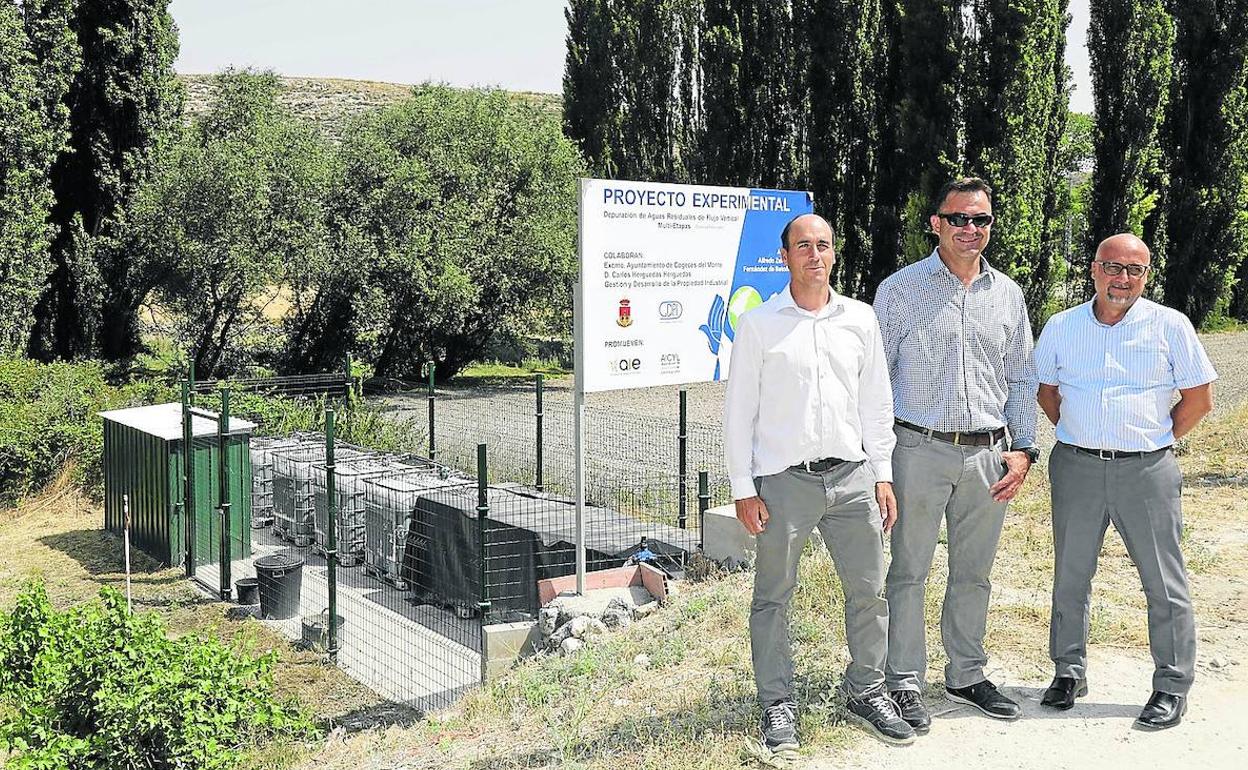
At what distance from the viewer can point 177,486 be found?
9977 millimetres

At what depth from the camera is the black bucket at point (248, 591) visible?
875cm

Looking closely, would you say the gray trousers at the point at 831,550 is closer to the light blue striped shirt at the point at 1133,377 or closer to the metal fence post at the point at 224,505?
the light blue striped shirt at the point at 1133,377

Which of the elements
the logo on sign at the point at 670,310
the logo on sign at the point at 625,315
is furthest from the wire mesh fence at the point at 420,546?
the logo on sign at the point at 670,310

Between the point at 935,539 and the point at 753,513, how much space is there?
2.61ft

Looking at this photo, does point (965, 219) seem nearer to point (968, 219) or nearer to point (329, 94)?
point (968, 219)

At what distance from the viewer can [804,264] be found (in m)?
3.71

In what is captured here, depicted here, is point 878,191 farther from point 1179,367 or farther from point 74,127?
point 1179,367

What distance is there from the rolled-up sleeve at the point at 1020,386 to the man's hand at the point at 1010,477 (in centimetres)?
8

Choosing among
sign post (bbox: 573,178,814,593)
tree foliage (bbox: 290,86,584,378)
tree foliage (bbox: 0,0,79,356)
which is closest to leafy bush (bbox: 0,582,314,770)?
sign post (bbox: 573,178,814,593)

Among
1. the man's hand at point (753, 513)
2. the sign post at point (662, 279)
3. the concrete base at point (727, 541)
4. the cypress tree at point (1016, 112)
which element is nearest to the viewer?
the man's hand at point (753, 513)

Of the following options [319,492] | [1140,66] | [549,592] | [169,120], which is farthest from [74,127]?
[1140,66]

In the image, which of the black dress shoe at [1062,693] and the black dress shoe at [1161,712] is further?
the black dress shoe at [1062,693]

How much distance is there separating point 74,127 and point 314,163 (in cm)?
391

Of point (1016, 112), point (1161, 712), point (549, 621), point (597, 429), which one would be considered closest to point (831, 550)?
point (1161, 712)
